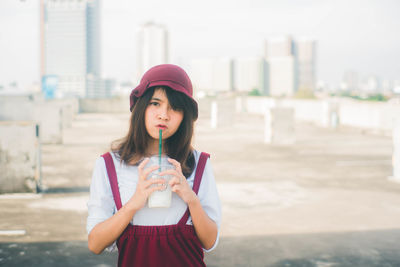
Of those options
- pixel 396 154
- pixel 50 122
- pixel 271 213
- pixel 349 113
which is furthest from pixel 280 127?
pixel 349 113

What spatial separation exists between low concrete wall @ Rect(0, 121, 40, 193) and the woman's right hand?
6341 millimetres

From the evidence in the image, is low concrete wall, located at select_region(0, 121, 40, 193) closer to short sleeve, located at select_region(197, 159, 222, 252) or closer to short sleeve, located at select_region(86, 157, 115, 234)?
short sleeve, located at select_region(86, 157, 115, 234)

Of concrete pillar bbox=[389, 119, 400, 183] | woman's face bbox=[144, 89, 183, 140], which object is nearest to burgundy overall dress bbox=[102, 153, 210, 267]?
woman's face bbox=[144, 89, 183, 140]

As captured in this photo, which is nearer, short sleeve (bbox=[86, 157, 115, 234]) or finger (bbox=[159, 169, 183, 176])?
finger (bbox=[159, 169, 183, 176])

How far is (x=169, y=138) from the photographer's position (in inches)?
74.3

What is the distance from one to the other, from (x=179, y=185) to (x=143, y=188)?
0.44 feet

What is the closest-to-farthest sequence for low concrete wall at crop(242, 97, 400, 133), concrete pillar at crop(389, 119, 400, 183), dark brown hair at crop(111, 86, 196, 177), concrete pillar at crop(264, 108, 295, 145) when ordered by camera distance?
dark brown hair at crop(111, 86, 196, 177)
concrete pillar at crop(389, 119, 400, 183)
concrete pillar at crop(264, 108, 295, 145)
low concrete wall at crop(242, 97, 400, 133)

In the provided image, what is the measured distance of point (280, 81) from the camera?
15962cm

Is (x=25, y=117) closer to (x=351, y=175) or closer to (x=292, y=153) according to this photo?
(x=292, y=153)

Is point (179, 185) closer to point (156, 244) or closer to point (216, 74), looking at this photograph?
point (156, 244)

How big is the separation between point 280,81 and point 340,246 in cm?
15878

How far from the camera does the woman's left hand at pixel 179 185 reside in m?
1.53

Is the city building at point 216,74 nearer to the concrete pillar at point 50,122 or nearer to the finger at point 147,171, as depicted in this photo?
the concrete pillar at point 50,122

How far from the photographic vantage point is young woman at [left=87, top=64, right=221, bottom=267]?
5.31 ft
